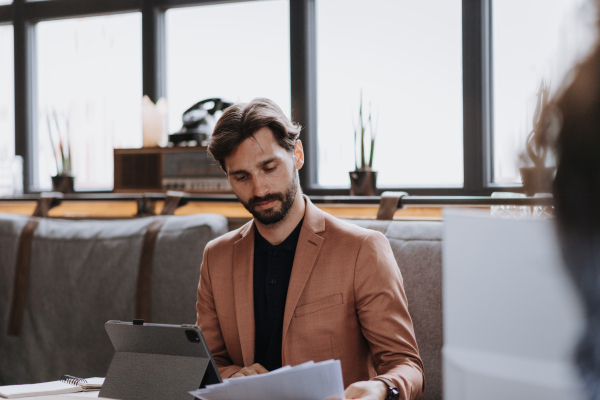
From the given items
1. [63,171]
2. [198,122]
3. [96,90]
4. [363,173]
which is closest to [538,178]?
[363,173]

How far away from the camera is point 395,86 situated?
2.76 m

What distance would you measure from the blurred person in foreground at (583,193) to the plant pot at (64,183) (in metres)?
3.41

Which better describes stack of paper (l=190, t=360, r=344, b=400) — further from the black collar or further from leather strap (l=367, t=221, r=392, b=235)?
leather strap (l=367, t=221, r=392, b=235)

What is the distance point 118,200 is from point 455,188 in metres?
1.81

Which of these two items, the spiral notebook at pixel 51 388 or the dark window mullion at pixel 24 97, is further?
the dark window mullion at pixel 24 97

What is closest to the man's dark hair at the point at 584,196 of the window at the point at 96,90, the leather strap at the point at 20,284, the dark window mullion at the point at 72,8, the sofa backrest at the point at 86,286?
the sofa backrest at the point at 86,286

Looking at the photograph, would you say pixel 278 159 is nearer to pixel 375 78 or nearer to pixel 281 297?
pixel 281 297

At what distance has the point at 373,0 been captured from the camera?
9.35 feet

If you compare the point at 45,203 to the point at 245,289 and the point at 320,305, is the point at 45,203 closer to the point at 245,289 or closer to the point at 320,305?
the point at 245,289

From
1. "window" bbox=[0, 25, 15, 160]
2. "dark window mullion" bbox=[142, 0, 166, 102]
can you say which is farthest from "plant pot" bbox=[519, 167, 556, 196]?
"window" bbox=[0, 25, 15, 160]

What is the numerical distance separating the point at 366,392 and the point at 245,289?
547 millimetres

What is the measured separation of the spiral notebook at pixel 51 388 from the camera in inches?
51.1

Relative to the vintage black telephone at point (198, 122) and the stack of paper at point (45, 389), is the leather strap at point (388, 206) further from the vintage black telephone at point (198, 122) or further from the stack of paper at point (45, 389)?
the stack of paper at point (45, 389)

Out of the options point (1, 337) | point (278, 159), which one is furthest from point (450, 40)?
point (1, 337)
